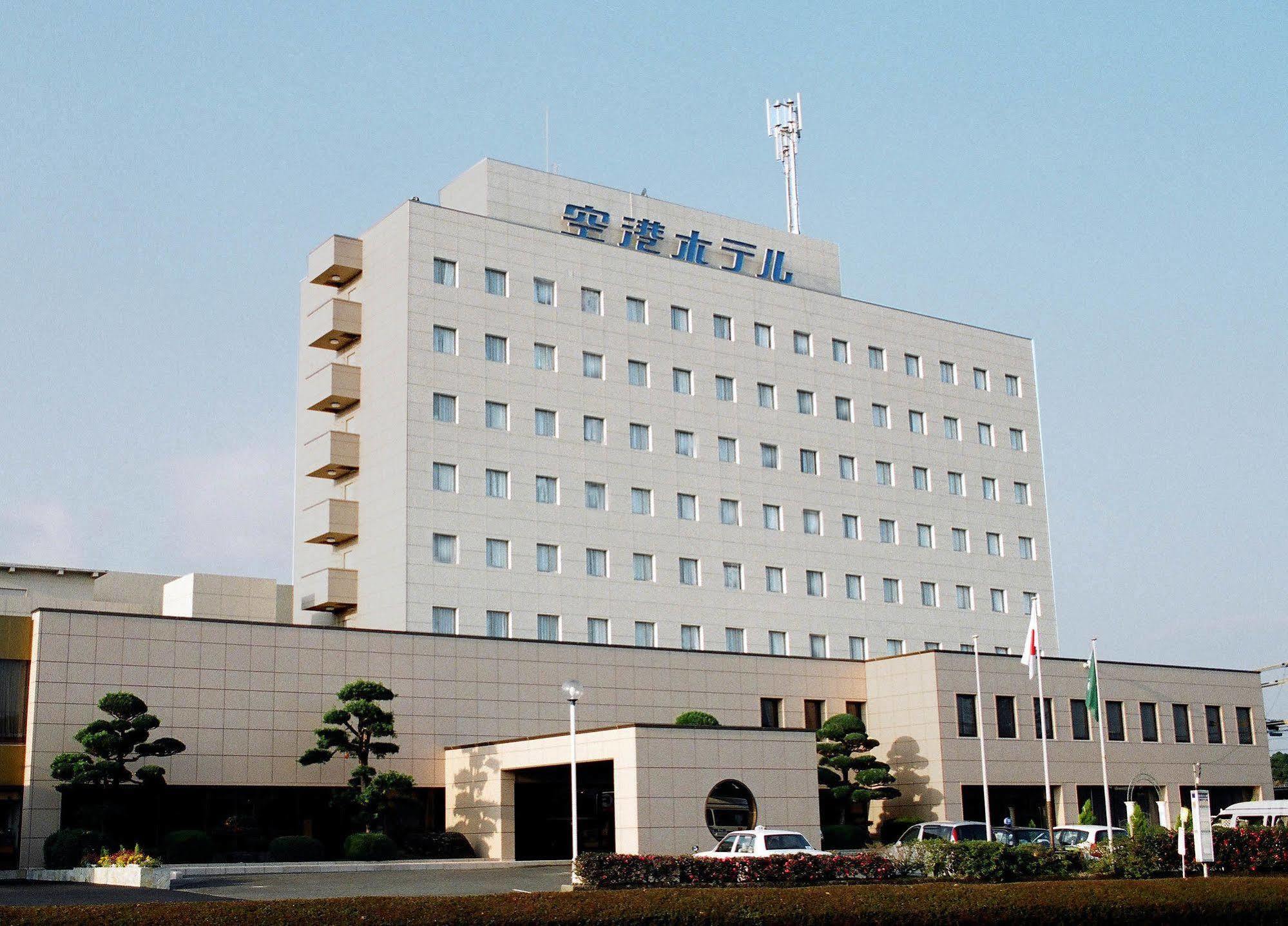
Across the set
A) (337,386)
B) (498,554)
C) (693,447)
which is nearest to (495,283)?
(337,386)

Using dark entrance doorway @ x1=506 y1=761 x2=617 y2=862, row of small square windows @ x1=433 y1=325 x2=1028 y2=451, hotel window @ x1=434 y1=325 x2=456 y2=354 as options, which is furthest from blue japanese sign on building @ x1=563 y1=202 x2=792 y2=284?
dark entrance doorway @ x1=506 y1=761 x2=617 y2=862

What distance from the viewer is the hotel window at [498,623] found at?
61188 millimetres

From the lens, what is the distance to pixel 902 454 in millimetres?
75938

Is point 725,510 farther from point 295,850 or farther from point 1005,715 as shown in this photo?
point 295,850

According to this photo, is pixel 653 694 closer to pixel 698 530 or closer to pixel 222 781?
pixel 698 530

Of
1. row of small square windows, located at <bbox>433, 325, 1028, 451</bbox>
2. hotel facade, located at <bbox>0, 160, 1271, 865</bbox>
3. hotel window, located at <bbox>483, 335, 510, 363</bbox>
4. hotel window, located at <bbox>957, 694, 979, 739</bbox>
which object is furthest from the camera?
row of small square windows, located at <bbox>433, 325, 1028, 451</bbox>

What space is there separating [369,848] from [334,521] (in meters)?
19.7

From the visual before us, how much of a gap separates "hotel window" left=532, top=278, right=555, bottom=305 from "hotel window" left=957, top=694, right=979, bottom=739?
970 inches

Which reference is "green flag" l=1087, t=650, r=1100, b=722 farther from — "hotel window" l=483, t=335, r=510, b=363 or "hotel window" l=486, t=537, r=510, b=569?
"hotel window" l=483, t=335, r=510, b=363

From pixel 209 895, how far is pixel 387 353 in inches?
1268

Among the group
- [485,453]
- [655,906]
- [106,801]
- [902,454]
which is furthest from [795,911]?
[902,454]

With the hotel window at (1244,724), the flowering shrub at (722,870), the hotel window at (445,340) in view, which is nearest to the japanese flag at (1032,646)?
the flowering shrub at (722,870)

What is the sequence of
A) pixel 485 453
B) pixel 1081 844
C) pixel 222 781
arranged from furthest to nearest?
pixel 485 453
pixel 222 781
pixel 1081 844

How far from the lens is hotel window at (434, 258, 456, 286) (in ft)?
209
